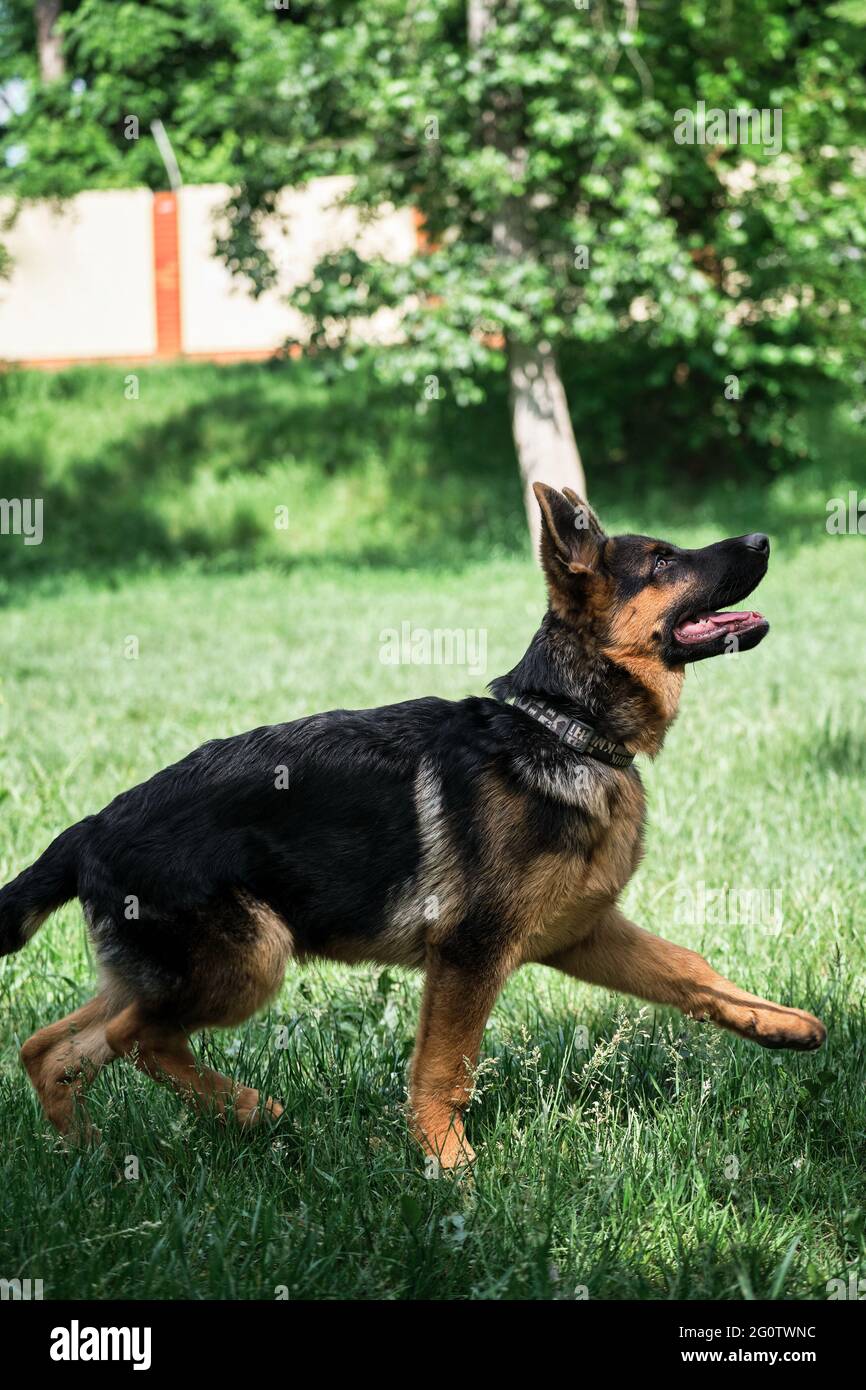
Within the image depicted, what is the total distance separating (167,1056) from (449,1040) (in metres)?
0.70

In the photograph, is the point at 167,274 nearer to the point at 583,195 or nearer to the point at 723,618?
the point at 583,195

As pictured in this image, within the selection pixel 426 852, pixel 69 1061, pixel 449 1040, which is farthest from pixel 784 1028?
pixel 69 1061

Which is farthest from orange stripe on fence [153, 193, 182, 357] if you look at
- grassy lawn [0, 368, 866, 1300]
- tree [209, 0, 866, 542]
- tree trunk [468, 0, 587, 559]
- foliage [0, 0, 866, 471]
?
grassy lawn [0, 368, 866, 1300]

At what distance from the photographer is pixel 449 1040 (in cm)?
345

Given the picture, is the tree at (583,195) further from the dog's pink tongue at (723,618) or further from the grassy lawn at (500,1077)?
the dog's pink tongue at (723,618)

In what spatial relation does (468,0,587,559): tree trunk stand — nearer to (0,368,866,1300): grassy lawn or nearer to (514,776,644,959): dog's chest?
(0,368,866,1300): grassy lawn

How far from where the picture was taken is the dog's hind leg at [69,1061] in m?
3.51

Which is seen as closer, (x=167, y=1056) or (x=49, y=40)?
(x=167, y=1056)

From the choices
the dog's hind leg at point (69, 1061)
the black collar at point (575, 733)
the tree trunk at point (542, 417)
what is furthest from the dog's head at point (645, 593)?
the tree trunk at point (542, 417)

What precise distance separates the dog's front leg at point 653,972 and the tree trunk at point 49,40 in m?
27.3

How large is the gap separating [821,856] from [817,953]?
1075 mm

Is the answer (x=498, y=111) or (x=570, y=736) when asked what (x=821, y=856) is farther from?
(x=498, y=111)

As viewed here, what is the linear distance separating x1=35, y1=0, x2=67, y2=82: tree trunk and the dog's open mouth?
2706 centimetres

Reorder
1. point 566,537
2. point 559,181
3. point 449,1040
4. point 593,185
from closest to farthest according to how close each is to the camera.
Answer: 1. point 449,1040
2. point 566,537
3. point 593,185
4. point 559,181
